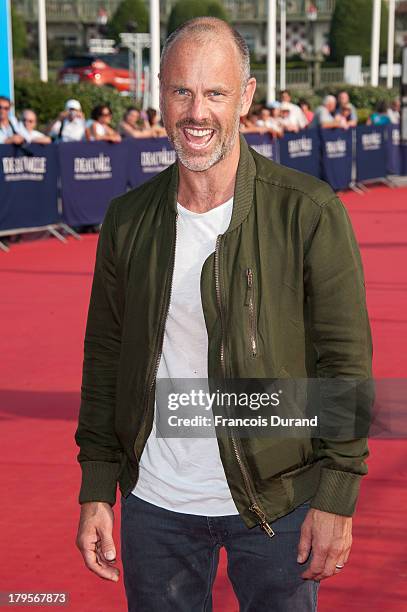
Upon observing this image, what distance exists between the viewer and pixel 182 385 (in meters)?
2.99

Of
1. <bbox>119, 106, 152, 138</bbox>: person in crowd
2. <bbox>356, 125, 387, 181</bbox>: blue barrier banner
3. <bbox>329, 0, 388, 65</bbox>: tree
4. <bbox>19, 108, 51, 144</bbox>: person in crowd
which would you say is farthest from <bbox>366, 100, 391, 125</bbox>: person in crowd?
<bbox>329, 0, 388, 65</bbox>: tree

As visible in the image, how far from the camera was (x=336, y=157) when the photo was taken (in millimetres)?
25062

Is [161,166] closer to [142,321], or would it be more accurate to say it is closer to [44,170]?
[44,170]

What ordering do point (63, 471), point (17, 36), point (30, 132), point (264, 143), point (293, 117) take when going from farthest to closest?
point (17, 36) < point (293, 117) < point (264, 143) < point (30, 132) < point (63, 471)

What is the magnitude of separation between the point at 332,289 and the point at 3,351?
24.6 feet

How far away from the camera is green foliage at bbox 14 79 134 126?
29109 mm

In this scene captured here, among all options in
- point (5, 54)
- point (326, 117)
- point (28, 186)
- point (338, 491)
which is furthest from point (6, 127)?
point (338, 491)

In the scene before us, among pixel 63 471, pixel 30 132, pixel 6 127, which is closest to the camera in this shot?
pixel 63 471

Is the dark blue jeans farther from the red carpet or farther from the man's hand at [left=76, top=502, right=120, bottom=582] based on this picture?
the red carpet

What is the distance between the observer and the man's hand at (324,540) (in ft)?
9.37

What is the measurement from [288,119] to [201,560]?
22.6 metres

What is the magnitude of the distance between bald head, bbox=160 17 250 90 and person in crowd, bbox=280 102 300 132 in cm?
2173

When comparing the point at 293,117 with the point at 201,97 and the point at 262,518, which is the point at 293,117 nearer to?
the point at 201,97

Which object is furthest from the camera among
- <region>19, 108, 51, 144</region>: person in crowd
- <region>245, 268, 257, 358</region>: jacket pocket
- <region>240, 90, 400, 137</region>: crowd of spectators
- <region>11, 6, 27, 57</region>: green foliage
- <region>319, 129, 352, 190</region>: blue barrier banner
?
<region>11, 6, 27, 57</region>: green foliage
